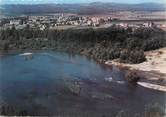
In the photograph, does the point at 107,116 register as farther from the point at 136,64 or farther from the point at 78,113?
the point at 136,64

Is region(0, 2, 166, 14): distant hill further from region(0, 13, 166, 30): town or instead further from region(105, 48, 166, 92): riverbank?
region(105, 48, 166, 92): riverbank

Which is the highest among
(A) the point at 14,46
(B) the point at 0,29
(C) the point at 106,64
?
(B) the point at 0,29

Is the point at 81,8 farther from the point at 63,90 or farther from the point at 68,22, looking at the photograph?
the point at 63,90

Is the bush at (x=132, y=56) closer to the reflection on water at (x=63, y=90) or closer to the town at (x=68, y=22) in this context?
the reflection on water at (x=63, y=90)

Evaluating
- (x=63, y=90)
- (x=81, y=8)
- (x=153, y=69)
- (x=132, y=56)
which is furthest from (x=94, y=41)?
(x=63, y=90)

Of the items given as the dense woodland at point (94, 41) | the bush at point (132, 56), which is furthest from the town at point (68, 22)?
the bush at point (132, 56)

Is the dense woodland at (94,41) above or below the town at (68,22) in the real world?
below

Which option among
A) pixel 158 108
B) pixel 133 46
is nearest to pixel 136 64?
pixel 133 46
